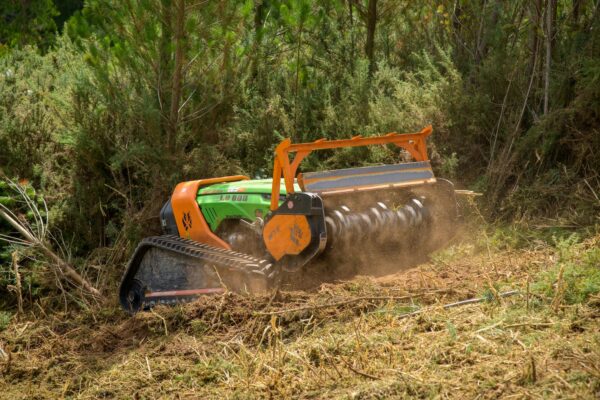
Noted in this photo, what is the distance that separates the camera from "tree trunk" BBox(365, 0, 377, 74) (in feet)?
31.7

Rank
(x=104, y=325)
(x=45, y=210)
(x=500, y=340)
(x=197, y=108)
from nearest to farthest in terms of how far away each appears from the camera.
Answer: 1. (x=500, y=340)
2. (x=104, y=325)
3. (x=45, y=210)
4. (x=197, y=108)

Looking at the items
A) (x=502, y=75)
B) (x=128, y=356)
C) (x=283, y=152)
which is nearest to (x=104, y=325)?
(x=128, y=356)

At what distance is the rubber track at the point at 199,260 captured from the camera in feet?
18.9

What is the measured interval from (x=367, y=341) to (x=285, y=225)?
1561mm

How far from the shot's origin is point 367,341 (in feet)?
14.7

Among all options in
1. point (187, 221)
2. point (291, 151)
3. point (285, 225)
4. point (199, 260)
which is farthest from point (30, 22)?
point (285, 225)

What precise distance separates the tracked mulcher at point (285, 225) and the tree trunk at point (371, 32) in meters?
3.37

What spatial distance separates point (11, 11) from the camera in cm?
1712

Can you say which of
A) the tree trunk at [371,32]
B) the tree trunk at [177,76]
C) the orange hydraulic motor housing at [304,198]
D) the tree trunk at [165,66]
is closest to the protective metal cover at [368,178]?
the orange hydraulic motor housing at [304,198]

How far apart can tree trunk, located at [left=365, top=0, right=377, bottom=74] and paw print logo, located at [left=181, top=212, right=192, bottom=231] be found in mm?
3944

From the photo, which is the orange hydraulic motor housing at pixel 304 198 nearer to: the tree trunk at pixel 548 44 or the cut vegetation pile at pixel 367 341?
the cut vegetation pile at pixel 367 341

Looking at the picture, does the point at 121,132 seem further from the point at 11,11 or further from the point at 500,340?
the point at 11,11

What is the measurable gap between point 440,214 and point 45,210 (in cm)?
395

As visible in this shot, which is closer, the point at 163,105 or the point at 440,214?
the point at 440,214
